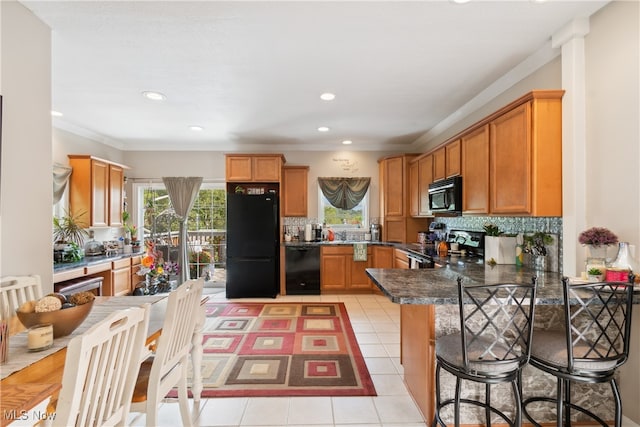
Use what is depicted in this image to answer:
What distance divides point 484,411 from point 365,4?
258 cm

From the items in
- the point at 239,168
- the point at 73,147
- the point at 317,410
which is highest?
the point at 73,147

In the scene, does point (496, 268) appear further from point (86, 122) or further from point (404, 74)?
point (86, 122)

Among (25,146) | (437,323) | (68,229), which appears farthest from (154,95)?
(437,323)

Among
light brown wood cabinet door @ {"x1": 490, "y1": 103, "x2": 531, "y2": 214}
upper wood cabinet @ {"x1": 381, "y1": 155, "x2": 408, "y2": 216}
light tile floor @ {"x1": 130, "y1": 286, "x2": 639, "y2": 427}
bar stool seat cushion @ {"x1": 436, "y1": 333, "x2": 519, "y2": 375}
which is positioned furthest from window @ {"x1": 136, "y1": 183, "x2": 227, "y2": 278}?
bar stool seat cushion @ {"x1": 436, "y1": 333, "x2": 519, "y2": 375}

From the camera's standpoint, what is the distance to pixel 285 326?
381cm

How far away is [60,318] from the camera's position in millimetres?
1440

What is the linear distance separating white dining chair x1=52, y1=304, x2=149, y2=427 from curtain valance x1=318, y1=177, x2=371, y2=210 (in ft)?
15.3

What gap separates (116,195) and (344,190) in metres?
3.67

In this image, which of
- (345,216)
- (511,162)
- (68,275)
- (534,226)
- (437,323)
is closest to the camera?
(437,323)

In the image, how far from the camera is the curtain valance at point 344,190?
5.80m

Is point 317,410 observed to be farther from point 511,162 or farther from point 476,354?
point 511,162

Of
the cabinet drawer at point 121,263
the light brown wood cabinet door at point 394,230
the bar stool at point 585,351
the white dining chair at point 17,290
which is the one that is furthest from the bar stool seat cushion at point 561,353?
the cabinet drawer at point 121,263

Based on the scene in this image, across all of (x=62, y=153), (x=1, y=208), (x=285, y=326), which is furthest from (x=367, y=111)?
(x=62, y=153)

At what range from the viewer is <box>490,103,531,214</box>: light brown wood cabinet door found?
235cm
